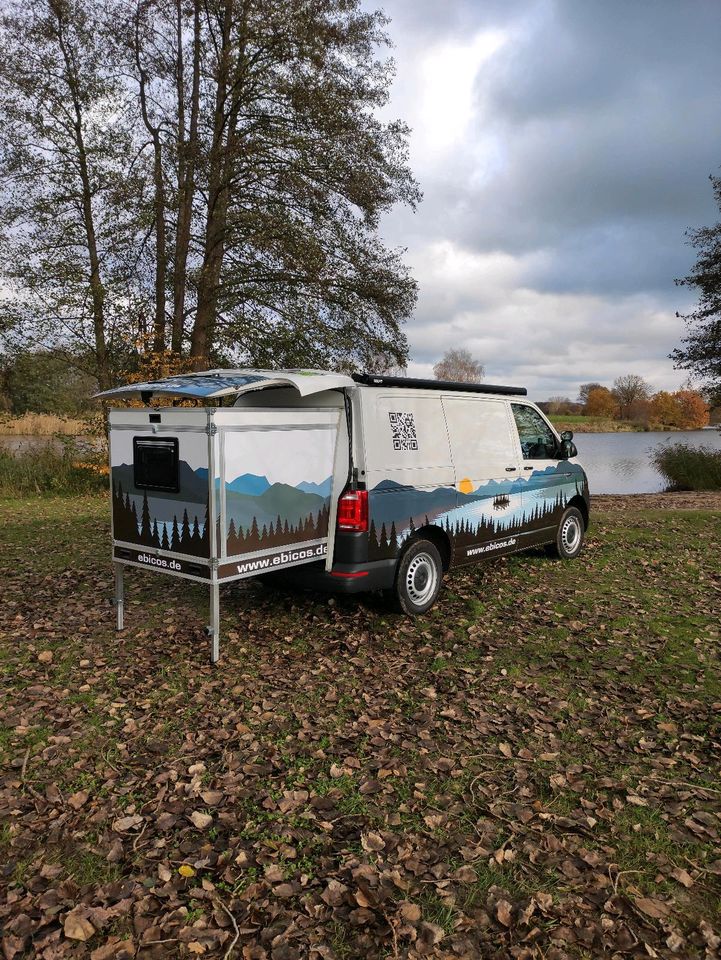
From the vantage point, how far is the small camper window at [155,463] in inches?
197

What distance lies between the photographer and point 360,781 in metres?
3.55

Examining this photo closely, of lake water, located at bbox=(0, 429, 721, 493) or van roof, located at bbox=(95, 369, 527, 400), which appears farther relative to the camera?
lake water, located at bbox=(0, 429, 721, 493)

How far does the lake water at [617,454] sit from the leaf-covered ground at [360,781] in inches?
402

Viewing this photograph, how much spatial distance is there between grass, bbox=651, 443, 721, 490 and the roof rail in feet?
49.7

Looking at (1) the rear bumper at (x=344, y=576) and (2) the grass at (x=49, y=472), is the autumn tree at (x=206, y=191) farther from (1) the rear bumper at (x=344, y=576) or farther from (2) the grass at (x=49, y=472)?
(1) the rear bumper at (x=344, y=576)

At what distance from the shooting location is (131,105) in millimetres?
15555

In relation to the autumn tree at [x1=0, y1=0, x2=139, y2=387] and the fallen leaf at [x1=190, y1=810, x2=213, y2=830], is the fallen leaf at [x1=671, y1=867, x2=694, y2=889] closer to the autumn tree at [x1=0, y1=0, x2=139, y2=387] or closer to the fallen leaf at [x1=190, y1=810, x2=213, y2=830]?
the fallen leaf at [x1=190, y1=810, x2=213, y2=830]

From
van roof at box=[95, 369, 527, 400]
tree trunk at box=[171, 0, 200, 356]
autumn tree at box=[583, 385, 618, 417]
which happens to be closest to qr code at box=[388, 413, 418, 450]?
van roof at box=[95, 369, 527, 400]

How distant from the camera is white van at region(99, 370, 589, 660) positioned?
4871 mm

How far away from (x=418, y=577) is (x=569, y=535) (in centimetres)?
Result: 331

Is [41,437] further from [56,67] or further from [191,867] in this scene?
[191,867]

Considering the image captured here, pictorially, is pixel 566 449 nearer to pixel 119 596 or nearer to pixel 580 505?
pixel 580 505

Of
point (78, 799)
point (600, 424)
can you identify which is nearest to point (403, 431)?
point (78, 799)

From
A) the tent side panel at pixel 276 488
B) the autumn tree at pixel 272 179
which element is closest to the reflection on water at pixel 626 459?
the autumn tree at pixel 272 179
